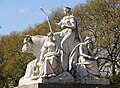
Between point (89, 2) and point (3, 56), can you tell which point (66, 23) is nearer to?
point (89, 2)

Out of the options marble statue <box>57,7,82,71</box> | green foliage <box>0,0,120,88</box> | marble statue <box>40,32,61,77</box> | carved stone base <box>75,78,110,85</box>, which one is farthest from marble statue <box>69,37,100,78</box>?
green foliage <box>0,0,120,88</box>

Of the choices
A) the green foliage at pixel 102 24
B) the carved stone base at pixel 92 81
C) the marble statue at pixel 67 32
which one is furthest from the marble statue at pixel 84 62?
the green foliage at pixel 102 24

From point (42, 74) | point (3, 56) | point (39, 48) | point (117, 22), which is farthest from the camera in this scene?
point (3, 56)

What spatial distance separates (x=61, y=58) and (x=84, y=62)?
114 cm

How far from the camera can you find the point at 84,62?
57.6 feet

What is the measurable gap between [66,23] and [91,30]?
16031 millimetres

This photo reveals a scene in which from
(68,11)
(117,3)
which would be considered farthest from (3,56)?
(68,11)

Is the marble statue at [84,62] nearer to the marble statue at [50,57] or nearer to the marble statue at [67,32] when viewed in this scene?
the marble statue at [67,32]

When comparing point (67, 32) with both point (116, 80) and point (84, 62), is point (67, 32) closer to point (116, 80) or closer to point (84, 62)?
point (84, 62)

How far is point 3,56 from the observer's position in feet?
138

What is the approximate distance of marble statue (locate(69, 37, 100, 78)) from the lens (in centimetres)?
1742

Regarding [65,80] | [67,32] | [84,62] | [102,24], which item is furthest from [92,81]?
[102,24]

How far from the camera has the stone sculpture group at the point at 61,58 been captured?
55.8ft

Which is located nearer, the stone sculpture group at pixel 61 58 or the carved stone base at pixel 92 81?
the stone sculpture group at pixel 61 58
